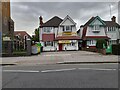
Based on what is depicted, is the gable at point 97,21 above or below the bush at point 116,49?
above

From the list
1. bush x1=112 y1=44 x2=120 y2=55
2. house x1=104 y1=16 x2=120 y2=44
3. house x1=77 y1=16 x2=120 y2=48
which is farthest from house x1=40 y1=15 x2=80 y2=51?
bush x1=112 y1=44 x2=120 y2=55

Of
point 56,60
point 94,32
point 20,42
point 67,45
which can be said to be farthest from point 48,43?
point 56,60

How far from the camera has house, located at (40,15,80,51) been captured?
55344mm

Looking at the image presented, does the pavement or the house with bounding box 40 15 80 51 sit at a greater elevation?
the house with bounding box 40 15 80 51

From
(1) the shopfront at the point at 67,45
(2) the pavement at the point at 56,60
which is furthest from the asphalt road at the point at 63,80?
(1) the shopfront at the point at 67,45

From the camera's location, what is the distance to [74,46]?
183 ft

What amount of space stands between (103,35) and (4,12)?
80.0 ft

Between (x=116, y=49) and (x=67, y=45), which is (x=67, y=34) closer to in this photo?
(x=67, y=45)

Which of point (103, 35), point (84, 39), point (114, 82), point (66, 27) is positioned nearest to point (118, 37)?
point (103, 35)

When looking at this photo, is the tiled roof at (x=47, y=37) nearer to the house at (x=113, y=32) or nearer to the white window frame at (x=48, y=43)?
the white window frame at (x=48, y=43)

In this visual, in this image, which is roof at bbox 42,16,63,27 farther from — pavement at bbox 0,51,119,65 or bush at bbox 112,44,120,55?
pavement at bbox 0,51,119,65

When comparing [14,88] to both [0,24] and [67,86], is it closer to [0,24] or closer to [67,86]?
[67,86]

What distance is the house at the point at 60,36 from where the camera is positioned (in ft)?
182

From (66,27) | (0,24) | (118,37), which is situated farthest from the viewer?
(118,37)
